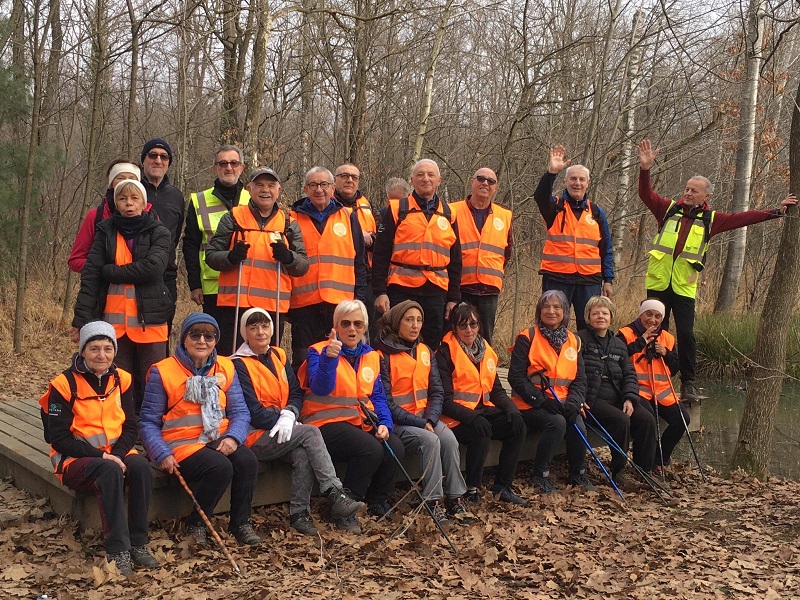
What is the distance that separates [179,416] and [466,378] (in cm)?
225

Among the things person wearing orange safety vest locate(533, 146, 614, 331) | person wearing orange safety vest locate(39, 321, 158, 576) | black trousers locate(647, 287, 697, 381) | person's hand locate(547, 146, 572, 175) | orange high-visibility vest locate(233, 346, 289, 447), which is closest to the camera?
person wearing orange safety vest locate(39, 321, 158, 576)

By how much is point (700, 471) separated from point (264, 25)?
22.3ft

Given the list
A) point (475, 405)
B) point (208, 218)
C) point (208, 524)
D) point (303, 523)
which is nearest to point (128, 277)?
point (208, 218)

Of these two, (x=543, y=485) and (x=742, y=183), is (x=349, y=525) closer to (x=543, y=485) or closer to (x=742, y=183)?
(x=543, y=485)

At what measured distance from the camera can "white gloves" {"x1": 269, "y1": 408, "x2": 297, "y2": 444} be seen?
5.29 m

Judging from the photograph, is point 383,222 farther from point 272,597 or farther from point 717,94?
point 717,94

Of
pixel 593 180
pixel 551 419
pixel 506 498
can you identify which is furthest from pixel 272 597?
pixel 593 180

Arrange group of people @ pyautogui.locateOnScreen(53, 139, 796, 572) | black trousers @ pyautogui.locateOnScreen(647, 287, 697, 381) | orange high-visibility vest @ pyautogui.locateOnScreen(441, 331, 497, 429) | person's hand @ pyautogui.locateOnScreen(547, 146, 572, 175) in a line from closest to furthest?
1. group of people @ pyautogui.locateOnScreen(53, 139, 796, 572)
2. orange high-visibility vest @ pyautogui.locateOnScreen(441, 331, 497, 429)
3. person's hand @ pyautogui.locateOnScreen(547, 146, 572, 175)
4. black trousers @ pyautogui.locateOnScreen(647, 287, 697, 381)

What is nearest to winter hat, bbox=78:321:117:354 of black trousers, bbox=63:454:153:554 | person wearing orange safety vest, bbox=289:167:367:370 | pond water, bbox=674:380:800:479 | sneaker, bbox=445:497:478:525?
black trousers, bbox=63:454:153:554

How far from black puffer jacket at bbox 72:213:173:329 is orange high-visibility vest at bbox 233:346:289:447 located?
0.71 m

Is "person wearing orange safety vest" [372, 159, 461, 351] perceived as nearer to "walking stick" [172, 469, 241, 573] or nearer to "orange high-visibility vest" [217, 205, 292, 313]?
"orange high-visibility vest" [217, 205, 292, 313]

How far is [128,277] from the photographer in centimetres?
538

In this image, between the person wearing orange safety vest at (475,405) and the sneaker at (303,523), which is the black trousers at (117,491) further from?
the person wearing orange safety vest at (475,405)

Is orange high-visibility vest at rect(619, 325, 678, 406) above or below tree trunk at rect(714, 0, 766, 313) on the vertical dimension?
below
